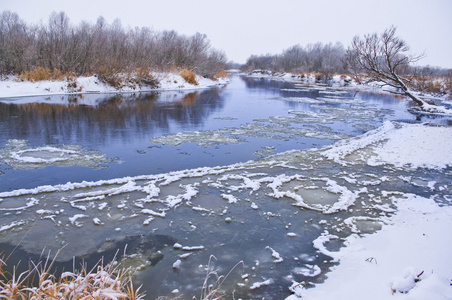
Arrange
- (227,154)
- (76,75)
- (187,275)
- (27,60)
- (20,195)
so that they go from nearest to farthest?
(187,275)
(20,195)
(227,154)
(27,60)
(76,75)

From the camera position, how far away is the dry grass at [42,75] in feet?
79.0

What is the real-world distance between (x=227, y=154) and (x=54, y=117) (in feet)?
32.5

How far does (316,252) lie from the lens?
175 inches

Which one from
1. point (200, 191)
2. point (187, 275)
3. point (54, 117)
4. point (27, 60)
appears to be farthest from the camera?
point (27, 60)

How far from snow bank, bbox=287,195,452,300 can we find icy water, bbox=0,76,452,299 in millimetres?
276

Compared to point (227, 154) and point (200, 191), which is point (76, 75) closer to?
point (227, 154)

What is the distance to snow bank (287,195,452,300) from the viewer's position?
3.22m

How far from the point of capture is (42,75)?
24.7 meters

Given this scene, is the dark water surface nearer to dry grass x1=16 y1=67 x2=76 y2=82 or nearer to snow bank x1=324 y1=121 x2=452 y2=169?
snow bank x1=324 y1=121 x2=452 y2=169

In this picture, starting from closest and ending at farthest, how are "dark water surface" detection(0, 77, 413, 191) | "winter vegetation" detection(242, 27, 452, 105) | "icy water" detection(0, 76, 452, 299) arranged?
"icy water" detection(0, 76, 452, 299) < "dark water surface" detection(0, 77, 413, 191) < "winter vegetation" detection(242, 27, 452, 105)

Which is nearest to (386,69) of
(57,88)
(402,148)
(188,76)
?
(402,148)

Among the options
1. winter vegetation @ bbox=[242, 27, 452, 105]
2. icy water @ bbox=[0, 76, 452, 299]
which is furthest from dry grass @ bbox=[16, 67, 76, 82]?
winter vegetation @ bbox=[242, 27, 452, 105]

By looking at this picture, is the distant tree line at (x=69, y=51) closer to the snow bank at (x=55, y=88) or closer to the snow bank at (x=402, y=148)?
the snow bank at (x=55, y=88)

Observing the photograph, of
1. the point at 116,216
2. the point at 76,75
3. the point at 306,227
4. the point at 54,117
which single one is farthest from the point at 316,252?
the point at 76,75
